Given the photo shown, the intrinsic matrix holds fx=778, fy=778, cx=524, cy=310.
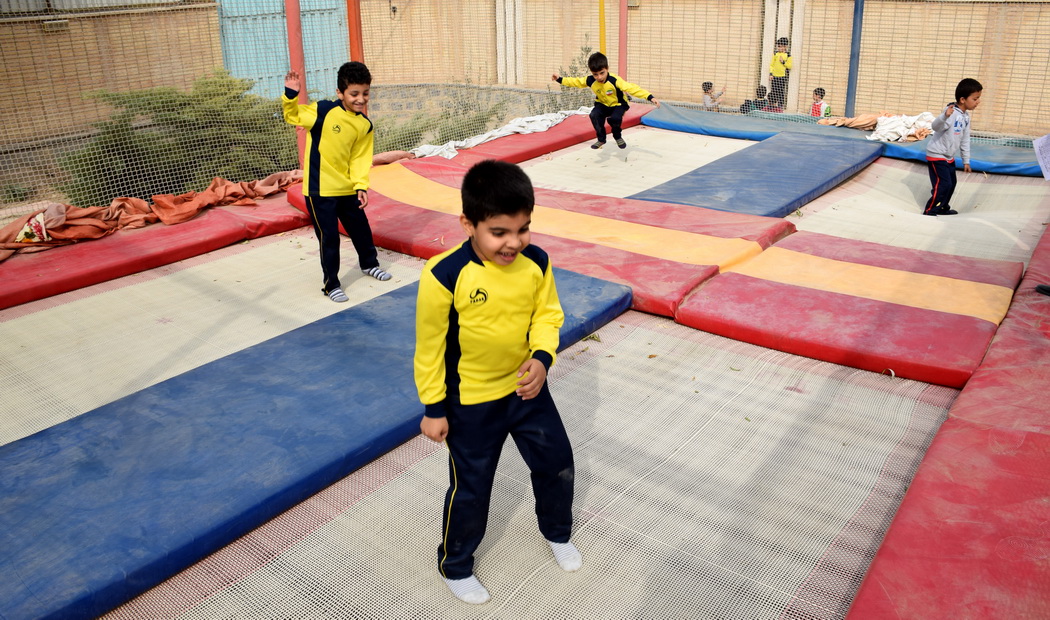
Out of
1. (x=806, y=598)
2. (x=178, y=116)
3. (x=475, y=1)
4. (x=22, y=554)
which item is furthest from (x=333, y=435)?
(x=475, y=1)

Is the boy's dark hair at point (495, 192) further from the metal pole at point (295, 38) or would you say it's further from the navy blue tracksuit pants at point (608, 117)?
the navy blue tracksuit pants at point (608, 117)

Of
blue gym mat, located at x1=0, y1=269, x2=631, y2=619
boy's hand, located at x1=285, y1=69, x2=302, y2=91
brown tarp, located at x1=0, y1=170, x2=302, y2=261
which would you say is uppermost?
boy's hand, located at x1=285, y1=69, x2=302, y2=91

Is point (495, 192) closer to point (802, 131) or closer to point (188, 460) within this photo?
point (188, 460)

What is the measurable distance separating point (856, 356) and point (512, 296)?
2.07 metres

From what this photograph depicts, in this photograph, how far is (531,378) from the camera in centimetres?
188

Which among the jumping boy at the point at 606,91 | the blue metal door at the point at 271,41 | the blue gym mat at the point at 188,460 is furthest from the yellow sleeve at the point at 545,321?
the blue metal door at the point at 271,41

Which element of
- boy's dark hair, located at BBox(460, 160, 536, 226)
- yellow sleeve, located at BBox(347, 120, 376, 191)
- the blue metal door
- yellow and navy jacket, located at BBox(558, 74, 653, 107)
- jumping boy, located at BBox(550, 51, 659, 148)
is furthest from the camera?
the blue metal door

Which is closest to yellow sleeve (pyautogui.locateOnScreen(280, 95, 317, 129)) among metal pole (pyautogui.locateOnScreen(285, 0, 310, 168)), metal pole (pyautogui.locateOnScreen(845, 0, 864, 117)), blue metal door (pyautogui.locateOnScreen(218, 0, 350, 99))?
metal pole (pyautogui.locateOnScreen(285, 0, 310, 168))

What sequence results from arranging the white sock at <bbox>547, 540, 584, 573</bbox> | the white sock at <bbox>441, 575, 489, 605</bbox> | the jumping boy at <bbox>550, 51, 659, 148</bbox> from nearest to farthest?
the white sock at <bbox>441, 575, 489, 605</bbox> → the white sock at <bbox>547, 540, 584, 573</bbox> → the jumping boy at <bbox>550, 51, 659, 148</bbox>

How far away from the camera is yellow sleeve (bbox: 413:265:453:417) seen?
6.01ft

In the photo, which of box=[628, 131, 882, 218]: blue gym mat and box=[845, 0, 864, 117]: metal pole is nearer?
box=[628, 131, 882, 218]: blue gym mat

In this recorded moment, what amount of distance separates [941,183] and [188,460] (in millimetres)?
5294

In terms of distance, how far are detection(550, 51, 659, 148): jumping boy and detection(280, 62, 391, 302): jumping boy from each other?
2924mm

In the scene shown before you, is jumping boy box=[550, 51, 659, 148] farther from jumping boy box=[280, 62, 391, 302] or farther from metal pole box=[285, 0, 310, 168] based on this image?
jumping boy box=[280, 62, 391, 302]
